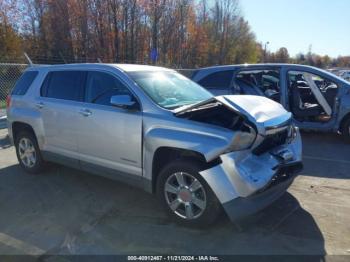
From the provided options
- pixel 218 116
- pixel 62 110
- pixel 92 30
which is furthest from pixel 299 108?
pixel 92 30

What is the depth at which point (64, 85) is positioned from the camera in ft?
17.0

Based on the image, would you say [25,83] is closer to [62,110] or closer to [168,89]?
[62,110]

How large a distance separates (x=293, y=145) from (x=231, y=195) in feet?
4.55

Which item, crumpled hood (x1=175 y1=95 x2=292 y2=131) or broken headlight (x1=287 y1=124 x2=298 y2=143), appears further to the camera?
broken headlight (x1=287 y1=124 x2=298 y2=143)

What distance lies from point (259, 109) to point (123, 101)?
1.59m

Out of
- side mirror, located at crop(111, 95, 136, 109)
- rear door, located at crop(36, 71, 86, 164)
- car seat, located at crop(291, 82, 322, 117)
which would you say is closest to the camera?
side mirror, located at crop(111, 95, 136, 109)

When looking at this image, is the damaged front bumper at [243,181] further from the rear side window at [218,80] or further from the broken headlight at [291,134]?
the rear side window at [218,80]

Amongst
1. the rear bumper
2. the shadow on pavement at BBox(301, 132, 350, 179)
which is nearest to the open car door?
the shadow on pavement at BBox(301, 132, 350, 179)

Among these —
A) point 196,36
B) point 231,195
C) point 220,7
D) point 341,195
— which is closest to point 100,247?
point 231,195

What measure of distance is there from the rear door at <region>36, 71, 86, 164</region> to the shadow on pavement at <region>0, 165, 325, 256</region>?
654 millimetres

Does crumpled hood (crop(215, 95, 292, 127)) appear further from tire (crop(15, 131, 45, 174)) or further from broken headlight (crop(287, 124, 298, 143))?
tire (crop(15, 131, 45, 174))

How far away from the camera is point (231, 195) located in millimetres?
3402

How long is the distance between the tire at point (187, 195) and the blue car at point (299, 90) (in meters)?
4.84

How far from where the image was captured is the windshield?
14.0 feet
